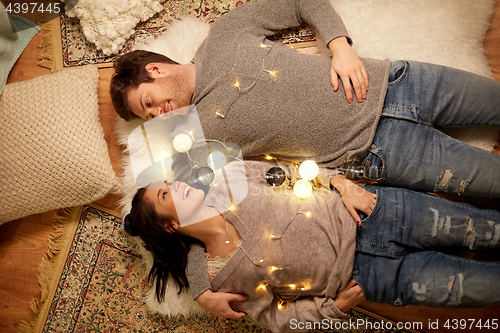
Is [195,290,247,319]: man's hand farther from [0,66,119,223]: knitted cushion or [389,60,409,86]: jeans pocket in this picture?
[389,60,409,86]: jeans pocket

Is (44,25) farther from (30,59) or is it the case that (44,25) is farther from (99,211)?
(99,211)

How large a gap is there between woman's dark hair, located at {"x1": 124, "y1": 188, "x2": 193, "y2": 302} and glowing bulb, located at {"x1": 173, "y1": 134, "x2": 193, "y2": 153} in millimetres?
235

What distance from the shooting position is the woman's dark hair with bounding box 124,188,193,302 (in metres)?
1.25

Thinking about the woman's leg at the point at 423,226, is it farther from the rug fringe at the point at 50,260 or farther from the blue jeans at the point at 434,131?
the rug fringe at the point at 50,260

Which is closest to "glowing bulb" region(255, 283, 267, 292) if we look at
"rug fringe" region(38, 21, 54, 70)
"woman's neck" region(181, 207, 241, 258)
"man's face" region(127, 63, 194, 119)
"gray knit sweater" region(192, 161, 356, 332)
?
"gray knit sweater" region(192, 161, 356, 332)

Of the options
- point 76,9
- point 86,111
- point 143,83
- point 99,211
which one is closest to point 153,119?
point 143,83

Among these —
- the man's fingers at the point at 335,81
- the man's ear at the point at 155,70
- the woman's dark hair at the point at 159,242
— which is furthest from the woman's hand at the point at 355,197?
the man's ear at the point at 155,70

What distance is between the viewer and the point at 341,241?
1210 millimetres

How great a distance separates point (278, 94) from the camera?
1.27 meters

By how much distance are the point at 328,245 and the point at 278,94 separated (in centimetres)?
64

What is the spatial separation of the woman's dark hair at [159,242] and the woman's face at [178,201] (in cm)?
3

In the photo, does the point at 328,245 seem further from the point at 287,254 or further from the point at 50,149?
the point at 50,149

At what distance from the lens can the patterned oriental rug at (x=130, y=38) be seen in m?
1.56

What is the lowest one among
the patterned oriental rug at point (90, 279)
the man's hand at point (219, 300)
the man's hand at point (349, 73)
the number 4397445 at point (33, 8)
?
the patterned oriental rug at point (90, 279)
